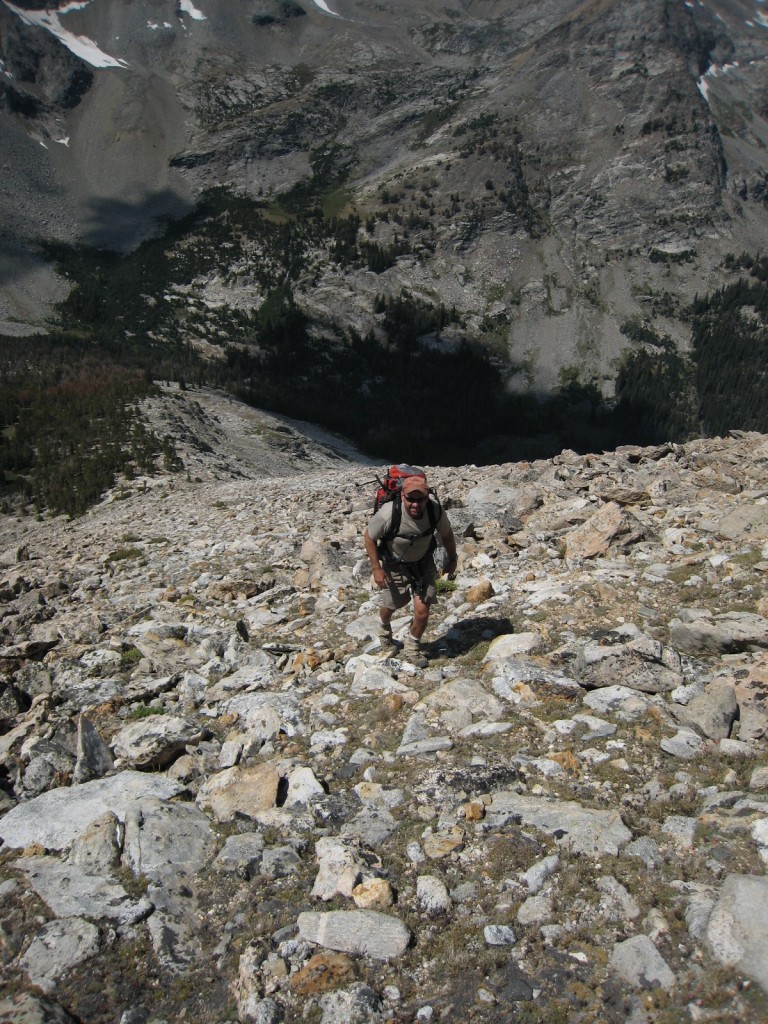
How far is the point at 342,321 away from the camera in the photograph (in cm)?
16612

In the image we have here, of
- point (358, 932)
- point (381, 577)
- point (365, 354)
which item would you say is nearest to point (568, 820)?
point (358, 932)

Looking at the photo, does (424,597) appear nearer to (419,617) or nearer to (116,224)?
(419,617)

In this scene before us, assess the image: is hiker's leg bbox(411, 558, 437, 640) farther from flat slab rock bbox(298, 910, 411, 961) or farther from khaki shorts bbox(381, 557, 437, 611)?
flat slab rock bbox(298, 910, 411, 961)

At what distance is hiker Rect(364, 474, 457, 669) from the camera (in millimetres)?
7406

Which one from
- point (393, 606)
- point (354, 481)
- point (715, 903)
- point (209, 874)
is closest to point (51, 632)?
point (393, 606)

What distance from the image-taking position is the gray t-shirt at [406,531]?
750 cm

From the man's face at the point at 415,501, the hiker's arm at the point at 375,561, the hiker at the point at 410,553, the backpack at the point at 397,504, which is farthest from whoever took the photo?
the hiker's arm at the point at 375,561

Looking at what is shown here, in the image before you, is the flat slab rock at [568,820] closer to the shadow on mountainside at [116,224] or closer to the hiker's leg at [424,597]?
the hiker's leg at [424,597]

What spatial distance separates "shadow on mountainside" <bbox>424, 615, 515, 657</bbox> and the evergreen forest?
9017cm

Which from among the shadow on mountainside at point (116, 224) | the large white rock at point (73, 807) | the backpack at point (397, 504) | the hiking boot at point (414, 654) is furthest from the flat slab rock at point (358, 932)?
the shadow on mountainside at point (116, 224)

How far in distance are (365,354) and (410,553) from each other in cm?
15713

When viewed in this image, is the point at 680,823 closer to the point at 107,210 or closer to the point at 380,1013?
the point at 380,1013

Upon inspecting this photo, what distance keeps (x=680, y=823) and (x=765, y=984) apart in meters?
1.29

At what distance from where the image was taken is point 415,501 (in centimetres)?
724
